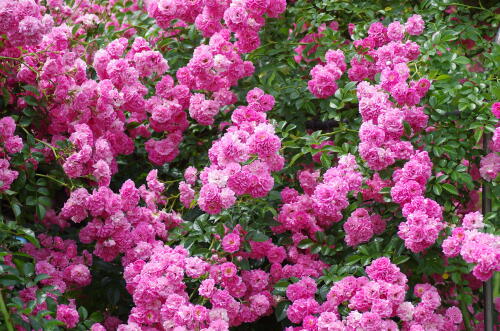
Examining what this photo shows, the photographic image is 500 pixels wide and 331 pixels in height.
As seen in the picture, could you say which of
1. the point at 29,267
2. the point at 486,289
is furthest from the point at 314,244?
the point at 29,267

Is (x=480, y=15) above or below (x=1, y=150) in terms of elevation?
below

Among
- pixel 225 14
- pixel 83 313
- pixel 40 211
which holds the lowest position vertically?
pixel 83 313

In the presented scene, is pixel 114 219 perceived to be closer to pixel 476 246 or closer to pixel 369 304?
pixel 369 304

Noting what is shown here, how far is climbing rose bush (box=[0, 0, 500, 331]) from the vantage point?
2135 mm

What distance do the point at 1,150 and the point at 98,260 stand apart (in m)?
0.55

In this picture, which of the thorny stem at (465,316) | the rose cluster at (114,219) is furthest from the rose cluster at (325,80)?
the thorny stem at (465,316)

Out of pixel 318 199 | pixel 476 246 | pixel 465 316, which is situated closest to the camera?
pixel 476 246

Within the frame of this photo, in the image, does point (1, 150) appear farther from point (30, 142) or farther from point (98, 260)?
point (98, 260)

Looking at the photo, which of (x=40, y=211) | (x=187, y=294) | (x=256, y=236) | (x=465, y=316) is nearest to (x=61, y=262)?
(x=40, y=211)

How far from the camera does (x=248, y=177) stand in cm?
215

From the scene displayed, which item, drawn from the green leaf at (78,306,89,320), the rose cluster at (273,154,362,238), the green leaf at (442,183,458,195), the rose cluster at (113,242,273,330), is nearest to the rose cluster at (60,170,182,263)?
the rose cluster at (113,242,273,330)

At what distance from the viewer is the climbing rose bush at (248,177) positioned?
213 centimetres

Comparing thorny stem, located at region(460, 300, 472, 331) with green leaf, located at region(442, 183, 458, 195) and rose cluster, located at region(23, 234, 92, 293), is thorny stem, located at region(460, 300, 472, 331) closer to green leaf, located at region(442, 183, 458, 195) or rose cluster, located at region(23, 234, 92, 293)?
green leaf, located at region(442, 183, 458, 195)

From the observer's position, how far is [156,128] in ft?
8.86
